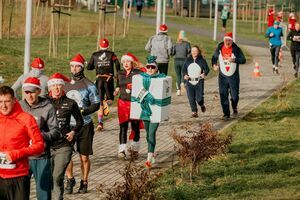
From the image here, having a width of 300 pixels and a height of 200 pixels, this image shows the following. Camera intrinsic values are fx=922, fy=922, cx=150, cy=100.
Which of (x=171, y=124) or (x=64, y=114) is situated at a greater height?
(x=64, y=114)

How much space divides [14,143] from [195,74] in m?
11.4

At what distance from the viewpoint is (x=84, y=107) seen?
12922mm

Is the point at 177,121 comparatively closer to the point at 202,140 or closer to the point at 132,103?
the point at 132,103

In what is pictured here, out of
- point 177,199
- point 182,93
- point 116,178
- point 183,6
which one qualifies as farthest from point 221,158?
point 183,6

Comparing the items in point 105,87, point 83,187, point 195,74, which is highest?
point 195,74

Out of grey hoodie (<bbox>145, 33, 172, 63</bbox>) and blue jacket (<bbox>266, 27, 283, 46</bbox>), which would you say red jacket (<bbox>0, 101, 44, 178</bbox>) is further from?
blue jacket (<bbox>266, 27, 283, 46</bbox>)

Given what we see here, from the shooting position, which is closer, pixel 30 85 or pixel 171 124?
pixel 30 85

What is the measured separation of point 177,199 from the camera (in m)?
11.8

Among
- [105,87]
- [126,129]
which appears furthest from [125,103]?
[105,87]

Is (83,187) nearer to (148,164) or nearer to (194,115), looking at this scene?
(148,164)

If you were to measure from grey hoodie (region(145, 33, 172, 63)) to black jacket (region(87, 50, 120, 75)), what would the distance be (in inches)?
176

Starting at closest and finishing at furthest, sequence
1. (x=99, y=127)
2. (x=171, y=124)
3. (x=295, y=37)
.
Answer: (x=99, y=127) → (x=171, y=124) → (x=295, y=37)

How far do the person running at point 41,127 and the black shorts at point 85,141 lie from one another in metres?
2.46

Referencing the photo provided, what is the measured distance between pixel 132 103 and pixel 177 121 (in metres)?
5.42
